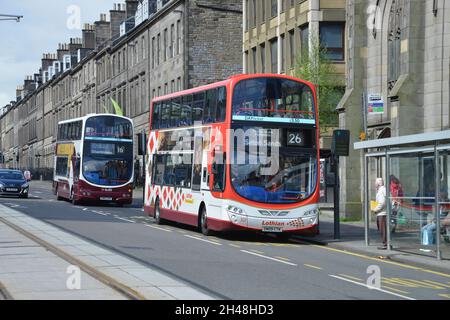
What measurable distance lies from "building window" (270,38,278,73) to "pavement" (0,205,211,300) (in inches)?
1063

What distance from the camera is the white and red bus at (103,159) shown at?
137ft

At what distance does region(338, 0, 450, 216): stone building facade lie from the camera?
2917 cm

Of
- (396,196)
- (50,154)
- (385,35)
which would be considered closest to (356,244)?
(396,196)

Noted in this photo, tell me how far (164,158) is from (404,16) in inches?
368

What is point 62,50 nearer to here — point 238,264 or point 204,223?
point 204,223

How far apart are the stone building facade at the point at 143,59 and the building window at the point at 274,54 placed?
12973mm

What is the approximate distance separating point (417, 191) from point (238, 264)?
5.60 meters

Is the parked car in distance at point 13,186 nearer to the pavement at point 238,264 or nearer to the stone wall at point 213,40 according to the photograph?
the stone wall at point 213,40

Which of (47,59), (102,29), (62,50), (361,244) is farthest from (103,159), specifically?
(47,59)

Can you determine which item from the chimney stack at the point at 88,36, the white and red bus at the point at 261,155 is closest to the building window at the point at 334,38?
the white and red bus at the point at 261,155

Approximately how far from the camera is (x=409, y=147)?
69.7 ft

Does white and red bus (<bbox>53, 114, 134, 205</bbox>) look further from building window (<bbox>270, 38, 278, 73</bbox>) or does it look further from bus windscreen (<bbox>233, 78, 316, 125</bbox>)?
bus windscreen (<bbox>233, 78, 316, 125</bbox>)
